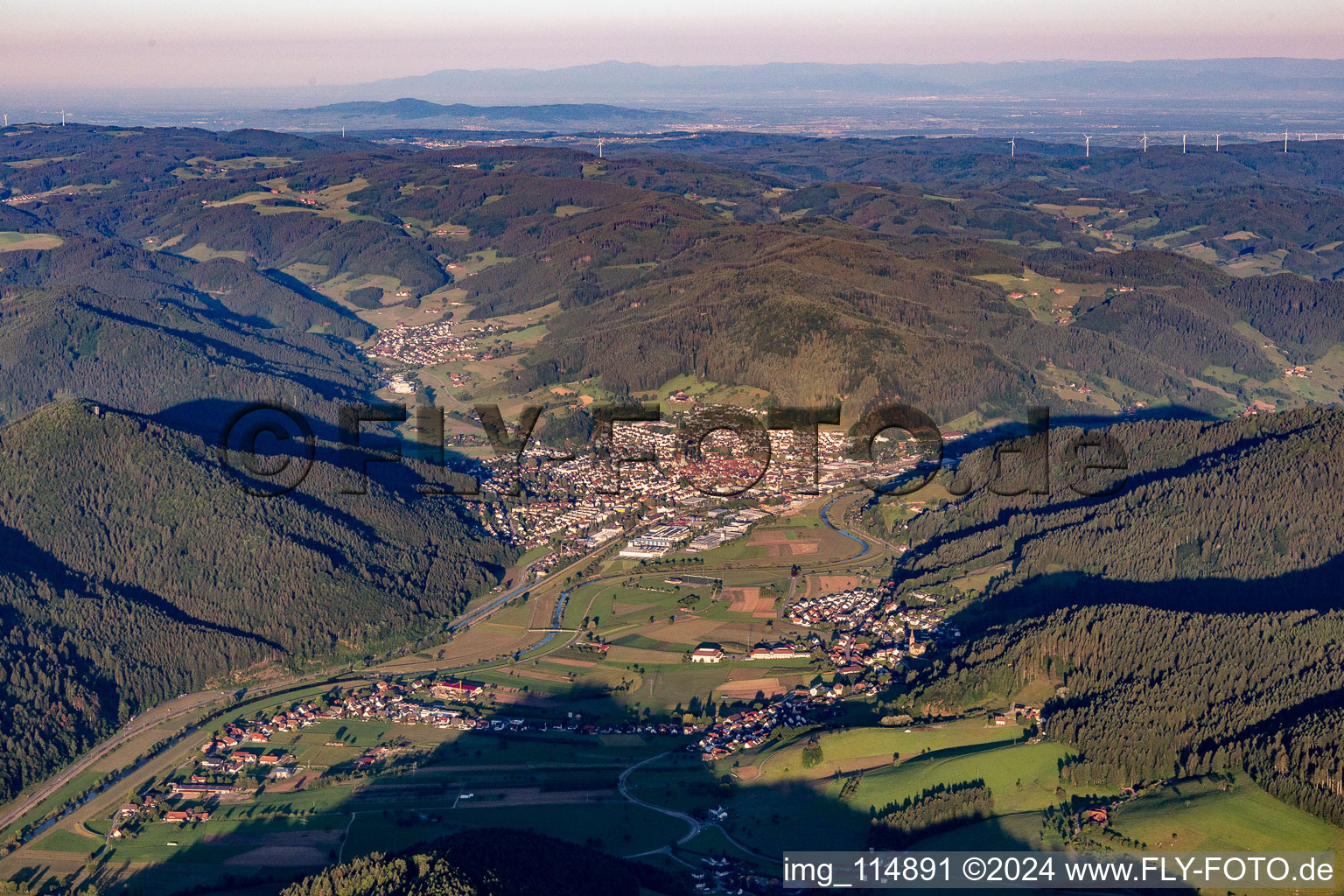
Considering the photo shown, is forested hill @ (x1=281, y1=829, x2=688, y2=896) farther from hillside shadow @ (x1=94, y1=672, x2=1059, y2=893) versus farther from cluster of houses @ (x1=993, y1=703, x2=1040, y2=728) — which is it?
cluster of houses @ (x1=993, y1=703, x2=1040, y2=728)

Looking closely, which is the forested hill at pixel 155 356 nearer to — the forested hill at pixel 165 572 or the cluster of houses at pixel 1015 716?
the forested hill at pixel 165 572

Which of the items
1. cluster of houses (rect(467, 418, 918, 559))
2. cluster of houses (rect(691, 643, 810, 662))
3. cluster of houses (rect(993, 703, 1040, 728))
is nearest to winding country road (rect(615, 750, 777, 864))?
cluster of houses (rect(691, 643, 810, 662))

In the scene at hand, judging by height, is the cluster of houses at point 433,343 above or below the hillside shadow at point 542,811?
above

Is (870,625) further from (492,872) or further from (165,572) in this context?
(165,572)

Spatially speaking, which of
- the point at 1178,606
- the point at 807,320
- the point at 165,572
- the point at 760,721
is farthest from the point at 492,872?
the point at 807,320

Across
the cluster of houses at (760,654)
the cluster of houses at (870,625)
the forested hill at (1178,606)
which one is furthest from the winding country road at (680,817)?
the cluster of houses at (870,625)

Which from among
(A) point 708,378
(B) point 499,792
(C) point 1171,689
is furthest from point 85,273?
(C) point 1171,689
